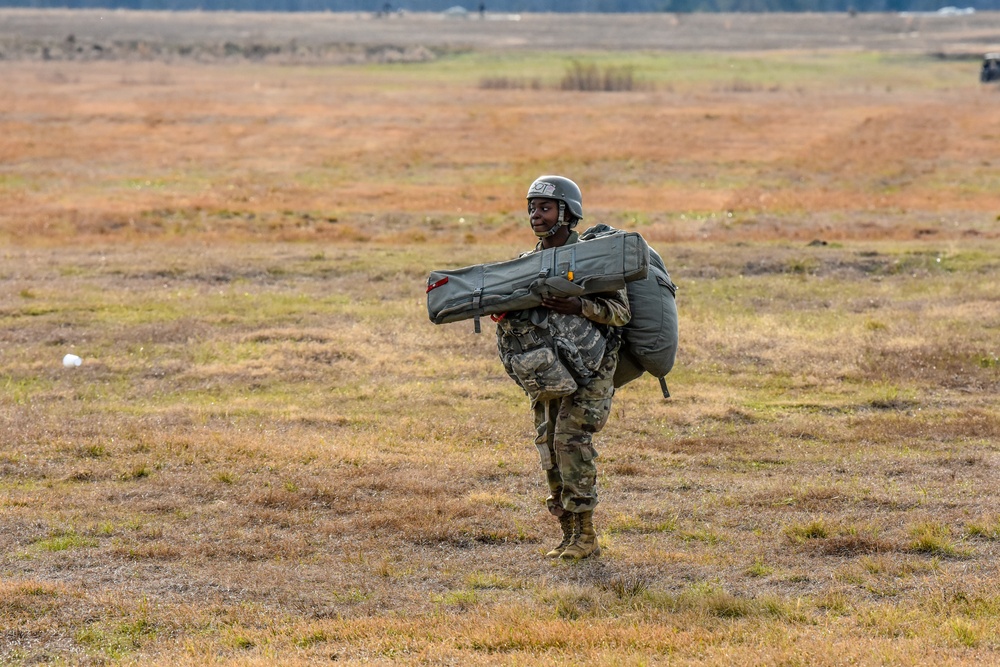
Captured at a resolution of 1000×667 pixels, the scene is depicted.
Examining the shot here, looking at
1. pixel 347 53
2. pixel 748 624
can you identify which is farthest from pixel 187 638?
pixel 347 53

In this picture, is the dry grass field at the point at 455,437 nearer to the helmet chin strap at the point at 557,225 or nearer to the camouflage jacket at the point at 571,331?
the camouflage jacket at the point at 571,331

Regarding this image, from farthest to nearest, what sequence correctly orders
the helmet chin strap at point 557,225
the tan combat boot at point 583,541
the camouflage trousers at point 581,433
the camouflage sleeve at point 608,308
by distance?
the tan combat boot at point 583,541, the camouflage trousers at point 581,433, the helmet chin strap at point 557,225, the camouflage sleeve at point 608,308

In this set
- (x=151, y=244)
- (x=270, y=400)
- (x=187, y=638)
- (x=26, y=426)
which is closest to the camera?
(x=187, y=638)

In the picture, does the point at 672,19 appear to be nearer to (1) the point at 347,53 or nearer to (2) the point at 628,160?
(1) the point at 347,53

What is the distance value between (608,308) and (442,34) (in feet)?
411

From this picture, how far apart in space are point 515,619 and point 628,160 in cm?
2858

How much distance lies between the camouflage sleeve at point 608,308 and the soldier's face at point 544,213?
508mm

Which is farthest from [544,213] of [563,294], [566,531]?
[566,531]

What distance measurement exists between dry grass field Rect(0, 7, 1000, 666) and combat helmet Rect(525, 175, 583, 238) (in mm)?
2178

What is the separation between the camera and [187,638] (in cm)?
643

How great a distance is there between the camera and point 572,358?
289 inches

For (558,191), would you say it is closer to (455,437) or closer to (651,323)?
(651,323)

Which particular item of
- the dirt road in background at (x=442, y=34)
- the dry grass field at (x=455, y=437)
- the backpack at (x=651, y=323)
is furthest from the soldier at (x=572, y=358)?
the dirt road in background at (x=442, y=34)

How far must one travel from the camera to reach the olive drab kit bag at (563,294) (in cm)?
710
